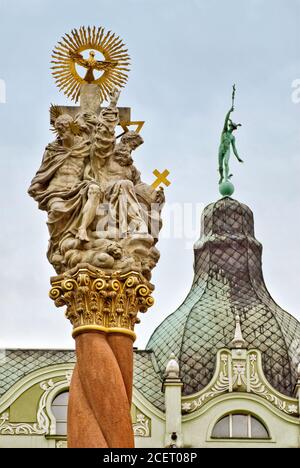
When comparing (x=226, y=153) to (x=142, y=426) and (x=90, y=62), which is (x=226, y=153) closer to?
(x=142, y=426)

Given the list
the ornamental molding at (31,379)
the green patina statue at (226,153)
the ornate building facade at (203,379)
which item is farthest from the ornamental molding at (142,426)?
the green patina statue at (226,153)

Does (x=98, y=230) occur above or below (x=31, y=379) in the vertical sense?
below

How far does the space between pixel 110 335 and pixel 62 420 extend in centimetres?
2445

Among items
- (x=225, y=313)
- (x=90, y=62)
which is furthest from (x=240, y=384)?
(x=90, y=62)

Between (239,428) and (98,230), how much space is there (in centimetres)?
2492

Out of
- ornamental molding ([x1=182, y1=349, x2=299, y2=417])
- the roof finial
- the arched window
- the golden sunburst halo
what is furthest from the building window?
the golden sunburst halo

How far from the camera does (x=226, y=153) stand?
52.2 meters

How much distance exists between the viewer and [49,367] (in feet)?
136

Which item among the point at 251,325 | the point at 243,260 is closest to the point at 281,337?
the point at 251,325

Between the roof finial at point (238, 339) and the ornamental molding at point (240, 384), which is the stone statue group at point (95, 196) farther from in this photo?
the roof finial at point (238, 339)

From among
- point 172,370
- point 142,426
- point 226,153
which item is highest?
point 226,153

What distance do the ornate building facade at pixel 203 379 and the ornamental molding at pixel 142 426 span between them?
1.1 inches

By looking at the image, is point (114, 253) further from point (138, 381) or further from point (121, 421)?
point (138, 381)

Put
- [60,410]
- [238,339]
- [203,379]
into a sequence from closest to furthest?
[60,410]
[238,339]
[203,379]
